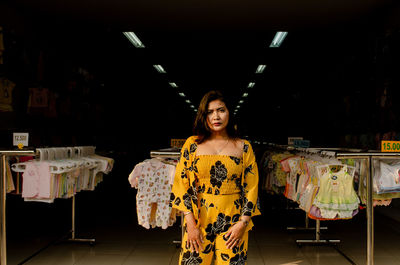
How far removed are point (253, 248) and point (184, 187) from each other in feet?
8.77

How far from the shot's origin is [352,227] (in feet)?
18.6

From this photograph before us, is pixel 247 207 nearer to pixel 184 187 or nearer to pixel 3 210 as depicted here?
pixel 184 187

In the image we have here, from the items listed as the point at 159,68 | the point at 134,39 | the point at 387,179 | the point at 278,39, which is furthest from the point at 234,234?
the point at 159,68

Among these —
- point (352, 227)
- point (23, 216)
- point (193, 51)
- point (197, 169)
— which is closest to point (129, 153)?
point (193, 51)

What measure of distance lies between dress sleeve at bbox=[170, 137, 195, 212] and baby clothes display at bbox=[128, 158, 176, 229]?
4.67 ft

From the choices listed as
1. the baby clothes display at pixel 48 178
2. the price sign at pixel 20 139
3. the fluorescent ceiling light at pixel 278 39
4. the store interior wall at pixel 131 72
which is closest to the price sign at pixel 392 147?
the store interior wall at pixel 131 72

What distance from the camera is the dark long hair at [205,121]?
93.5 inches

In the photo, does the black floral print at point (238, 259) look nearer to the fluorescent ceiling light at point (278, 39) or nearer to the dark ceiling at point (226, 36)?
the dark ceiling at point (226, 36)

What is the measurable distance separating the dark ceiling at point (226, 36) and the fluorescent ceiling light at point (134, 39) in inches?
Result: 5.5

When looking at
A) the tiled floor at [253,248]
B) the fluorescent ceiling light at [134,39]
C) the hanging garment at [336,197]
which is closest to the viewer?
the hanging garment at [336,197]

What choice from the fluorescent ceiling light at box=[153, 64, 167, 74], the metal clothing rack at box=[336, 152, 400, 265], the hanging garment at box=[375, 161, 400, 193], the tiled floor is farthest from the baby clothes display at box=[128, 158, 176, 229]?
the fluorescent ceiling light at box=[153, 64, 167, 74]

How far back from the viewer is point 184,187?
2.33 meters

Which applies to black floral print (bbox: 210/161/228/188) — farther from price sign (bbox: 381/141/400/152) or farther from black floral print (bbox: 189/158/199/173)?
price sign (bbox: 381/141/400/152)

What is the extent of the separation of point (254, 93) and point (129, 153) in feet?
33.4
